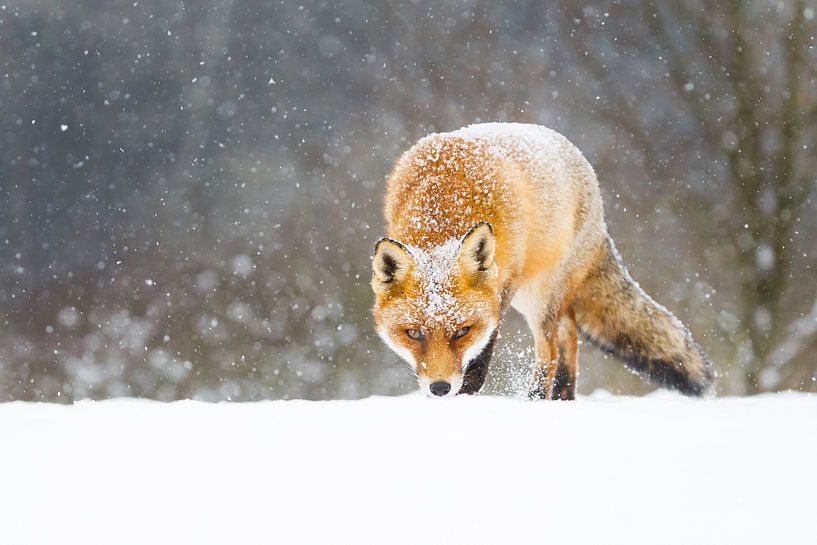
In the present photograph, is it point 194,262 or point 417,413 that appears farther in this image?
point 194,262

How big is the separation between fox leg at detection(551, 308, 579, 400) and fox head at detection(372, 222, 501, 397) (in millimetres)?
1201

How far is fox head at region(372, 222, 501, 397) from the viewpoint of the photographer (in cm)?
399

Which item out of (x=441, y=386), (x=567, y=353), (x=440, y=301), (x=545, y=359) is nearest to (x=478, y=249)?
(x=440, y=301)

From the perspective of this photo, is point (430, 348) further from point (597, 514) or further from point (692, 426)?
point (597, 514)

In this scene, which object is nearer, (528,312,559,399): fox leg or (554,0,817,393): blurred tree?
(528,312,559,399): fox leg

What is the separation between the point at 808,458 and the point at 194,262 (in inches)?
510

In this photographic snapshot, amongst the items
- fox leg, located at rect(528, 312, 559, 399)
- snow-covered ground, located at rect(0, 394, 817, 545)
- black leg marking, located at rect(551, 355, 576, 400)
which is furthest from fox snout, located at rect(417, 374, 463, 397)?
black leg marking, located at rect(551, 355, 576, 400)

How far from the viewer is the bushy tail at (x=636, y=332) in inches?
209

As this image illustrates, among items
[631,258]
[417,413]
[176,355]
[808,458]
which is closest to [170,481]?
[417,413]

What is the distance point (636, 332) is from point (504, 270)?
1.46 m

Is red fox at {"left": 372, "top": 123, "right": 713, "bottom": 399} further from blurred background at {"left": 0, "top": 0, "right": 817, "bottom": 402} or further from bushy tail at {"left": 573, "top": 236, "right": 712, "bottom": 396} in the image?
blurred background at {"left": 0, "top": 0, "right": 817, "bottom": 402}

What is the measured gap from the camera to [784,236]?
9.95 metres

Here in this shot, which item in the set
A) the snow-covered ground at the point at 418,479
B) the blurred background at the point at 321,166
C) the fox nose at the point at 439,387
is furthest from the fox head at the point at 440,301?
the blurred background at the point at 321,166

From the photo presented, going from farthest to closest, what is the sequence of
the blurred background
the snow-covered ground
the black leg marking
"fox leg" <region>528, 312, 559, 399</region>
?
the blurred background → the black leg marking → "fox leg" <region>528, 312, 559, 399</region> → the snow-covered ground
